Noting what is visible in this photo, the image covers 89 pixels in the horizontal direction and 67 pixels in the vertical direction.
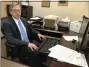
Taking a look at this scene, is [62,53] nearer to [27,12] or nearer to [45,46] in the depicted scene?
[45,46]

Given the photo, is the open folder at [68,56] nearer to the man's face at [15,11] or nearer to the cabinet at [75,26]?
the man's face at [15,11]

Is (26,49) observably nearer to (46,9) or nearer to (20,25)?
(20,25)

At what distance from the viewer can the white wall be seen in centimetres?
333

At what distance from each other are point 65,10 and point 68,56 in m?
2.04

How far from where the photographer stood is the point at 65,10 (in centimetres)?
348

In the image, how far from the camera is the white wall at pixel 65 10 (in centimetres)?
333

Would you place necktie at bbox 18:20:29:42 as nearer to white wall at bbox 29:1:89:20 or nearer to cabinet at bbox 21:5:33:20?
cabinet at bbox 21:5:33:20

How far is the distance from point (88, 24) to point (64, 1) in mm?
1848

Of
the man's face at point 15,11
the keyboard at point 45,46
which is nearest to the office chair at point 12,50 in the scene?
the man's face at point 15,11

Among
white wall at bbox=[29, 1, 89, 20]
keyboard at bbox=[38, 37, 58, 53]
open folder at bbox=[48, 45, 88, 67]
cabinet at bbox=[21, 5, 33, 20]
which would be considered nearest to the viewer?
open folder at bbox=[48, 45, 88, 67]

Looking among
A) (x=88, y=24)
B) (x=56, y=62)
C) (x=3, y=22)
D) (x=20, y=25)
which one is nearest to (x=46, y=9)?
(x=20, y=25)

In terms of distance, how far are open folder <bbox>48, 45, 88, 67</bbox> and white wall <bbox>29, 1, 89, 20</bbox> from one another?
1.79 metres

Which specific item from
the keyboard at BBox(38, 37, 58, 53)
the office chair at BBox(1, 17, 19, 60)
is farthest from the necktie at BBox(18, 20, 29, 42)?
the keyboard at BBox(38, 37, 58, 53)

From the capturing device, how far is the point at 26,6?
142 inches
